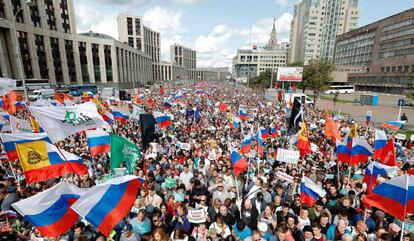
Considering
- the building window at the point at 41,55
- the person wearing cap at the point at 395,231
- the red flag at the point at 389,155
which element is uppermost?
the building window at the point at 41,55

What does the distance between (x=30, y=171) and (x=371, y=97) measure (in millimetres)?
49200

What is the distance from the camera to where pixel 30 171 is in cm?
568

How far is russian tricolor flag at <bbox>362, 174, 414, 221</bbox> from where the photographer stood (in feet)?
13.8

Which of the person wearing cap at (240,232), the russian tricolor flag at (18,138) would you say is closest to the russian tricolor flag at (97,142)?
the russian tricolor flag at (18,138)

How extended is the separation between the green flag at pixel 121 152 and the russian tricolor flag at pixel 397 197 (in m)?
5.83

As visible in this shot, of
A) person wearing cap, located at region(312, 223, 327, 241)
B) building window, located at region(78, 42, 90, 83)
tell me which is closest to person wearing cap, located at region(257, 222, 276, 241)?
person wearing cap, located at region(312, 223, 327, 241)

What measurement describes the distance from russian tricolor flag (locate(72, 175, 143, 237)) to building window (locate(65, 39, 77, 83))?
62.8 meters

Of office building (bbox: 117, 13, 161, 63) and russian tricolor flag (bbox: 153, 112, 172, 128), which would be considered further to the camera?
office building (bbox: 117, 13, 161, 63)

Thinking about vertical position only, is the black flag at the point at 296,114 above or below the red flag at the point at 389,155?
above

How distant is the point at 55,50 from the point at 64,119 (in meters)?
58.4

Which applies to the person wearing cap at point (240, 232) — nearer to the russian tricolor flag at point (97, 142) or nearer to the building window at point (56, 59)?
the russian tricolor flag at point (97, 142)

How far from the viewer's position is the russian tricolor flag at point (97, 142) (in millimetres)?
7695

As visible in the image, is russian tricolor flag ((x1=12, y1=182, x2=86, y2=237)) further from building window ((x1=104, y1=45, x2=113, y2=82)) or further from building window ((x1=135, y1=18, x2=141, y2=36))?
building window ((x1=135, y1=18, x2=141, y2=36))

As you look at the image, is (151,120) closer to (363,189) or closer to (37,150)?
(37,150)
